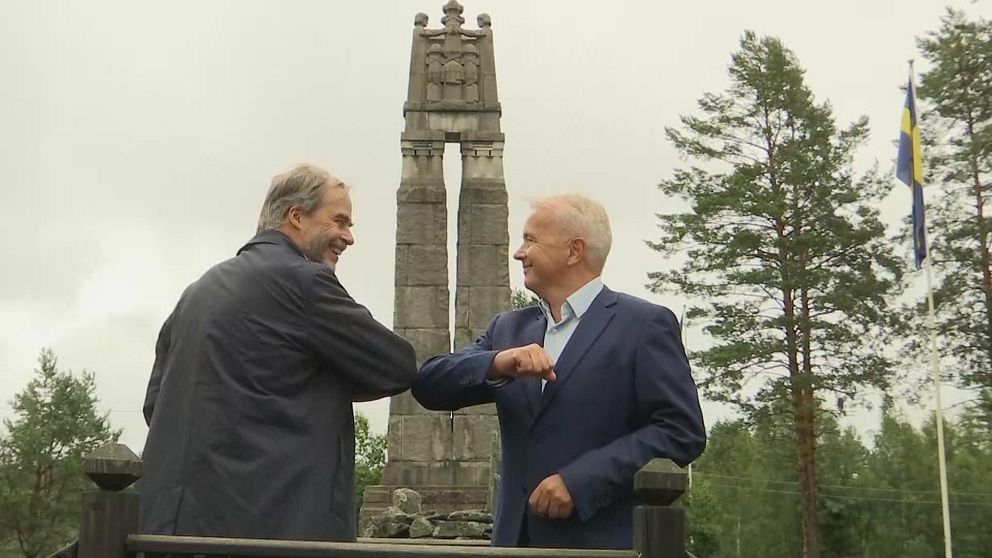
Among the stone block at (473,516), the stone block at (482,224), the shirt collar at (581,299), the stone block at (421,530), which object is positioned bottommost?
the stone block at (421,530)

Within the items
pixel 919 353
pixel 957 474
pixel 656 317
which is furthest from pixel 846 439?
pixel 656 317

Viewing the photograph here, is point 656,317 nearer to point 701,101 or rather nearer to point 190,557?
point 190,557

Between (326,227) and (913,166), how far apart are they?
19.2 meters

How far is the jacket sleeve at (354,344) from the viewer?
10.5 ft

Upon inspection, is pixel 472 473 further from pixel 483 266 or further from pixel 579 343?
pixel 579 343

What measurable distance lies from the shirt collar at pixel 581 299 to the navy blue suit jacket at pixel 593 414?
0.02m

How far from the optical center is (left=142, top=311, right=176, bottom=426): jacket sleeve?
3.47 meters

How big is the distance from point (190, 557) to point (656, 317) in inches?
57.9

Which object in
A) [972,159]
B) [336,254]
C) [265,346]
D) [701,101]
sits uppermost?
[701,101]

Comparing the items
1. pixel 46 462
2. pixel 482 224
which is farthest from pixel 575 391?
pixel 46 462

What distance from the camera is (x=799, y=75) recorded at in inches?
984

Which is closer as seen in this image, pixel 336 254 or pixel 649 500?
pixel 649 500

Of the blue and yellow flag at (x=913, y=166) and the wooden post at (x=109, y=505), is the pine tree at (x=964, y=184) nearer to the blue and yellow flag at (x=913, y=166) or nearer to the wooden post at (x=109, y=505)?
the blue and yellow flag at (x=913, y=166)

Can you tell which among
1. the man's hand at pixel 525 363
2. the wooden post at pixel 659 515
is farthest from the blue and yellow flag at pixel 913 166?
the wooden post at pixel 659 515
